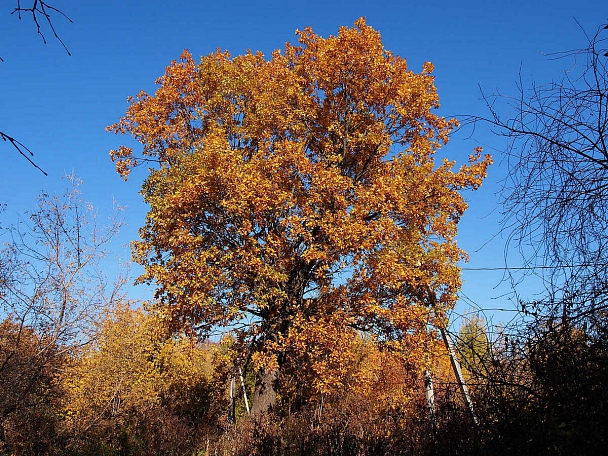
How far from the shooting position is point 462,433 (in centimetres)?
487

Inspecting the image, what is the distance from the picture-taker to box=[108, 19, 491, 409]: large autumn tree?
11.6 m

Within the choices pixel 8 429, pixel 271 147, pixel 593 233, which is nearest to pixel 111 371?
pixel 8 429

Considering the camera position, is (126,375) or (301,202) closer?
(301,202)

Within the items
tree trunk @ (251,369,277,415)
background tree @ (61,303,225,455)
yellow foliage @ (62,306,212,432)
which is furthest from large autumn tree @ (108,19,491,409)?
yellow foliage @ (62,306,212,432)

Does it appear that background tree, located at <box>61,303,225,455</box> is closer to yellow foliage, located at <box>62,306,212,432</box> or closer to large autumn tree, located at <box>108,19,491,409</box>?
yellow foliage, located at <box>62,306,212,432</box>

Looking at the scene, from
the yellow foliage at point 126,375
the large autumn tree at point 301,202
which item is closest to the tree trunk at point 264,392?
the large autumn tree at point 301,202

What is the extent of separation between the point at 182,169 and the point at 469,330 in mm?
10596

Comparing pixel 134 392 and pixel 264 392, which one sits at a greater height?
pixel 134 392

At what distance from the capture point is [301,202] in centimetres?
1262

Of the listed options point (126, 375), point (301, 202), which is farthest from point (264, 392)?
point (126, 375)

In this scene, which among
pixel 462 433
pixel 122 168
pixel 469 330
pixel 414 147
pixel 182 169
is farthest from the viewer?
pixel 122 168

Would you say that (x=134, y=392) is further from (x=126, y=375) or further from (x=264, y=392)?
(x=264, y=392)

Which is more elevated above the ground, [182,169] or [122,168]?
[122,168]

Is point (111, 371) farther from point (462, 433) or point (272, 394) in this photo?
point (462, 433)
